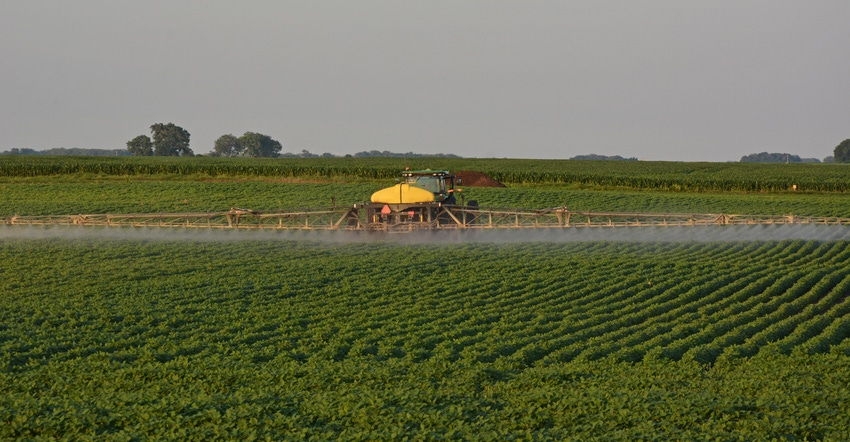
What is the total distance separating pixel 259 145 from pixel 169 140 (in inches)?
638

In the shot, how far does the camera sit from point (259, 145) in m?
146

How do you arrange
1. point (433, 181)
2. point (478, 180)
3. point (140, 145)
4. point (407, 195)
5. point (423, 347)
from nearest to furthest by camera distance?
point (423, 347) < point (407, 195) < point (433, 181) < point (478, 180) < point (140, 145)

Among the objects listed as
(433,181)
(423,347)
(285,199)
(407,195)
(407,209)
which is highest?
(433,181)

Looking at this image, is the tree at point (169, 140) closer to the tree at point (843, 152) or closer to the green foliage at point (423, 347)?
the tree at point (843, 152)

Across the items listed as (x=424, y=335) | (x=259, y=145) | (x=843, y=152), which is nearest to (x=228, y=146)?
(x=259, y=145)

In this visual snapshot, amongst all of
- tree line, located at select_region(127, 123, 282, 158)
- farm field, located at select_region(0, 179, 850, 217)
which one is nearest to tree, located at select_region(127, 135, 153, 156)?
tree line, located at select_region(127, 123, 282, 158)

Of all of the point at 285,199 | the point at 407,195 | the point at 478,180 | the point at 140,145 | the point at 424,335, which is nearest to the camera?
the point at 424,335

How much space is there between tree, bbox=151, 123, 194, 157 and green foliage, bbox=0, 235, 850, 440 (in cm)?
11021

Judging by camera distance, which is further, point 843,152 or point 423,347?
point 843,152

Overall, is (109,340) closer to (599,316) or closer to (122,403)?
(122,403)

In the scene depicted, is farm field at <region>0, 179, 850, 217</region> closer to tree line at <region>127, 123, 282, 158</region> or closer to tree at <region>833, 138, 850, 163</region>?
tree line at <region>127, 123, 282, 158</region>

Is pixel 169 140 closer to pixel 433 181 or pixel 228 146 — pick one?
pixel 228 146

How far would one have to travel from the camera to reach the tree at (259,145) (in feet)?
477

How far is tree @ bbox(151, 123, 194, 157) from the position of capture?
435 feet
